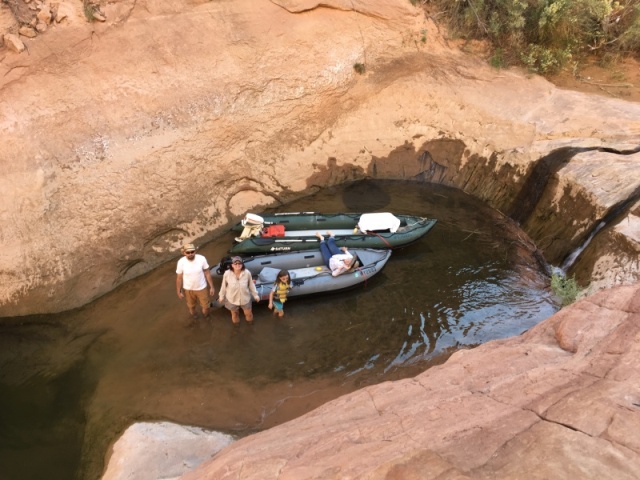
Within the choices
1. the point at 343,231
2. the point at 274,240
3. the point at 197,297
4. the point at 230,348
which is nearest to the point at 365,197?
the point at 343,231

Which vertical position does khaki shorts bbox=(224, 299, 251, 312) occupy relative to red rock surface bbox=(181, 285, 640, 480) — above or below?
below

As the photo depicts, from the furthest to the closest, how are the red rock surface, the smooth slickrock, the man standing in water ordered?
the man standing in water < the smooth slickrock < the red rock surface

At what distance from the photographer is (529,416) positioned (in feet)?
9.91

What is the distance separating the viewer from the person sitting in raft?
7824 mm

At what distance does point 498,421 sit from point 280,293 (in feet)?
15.2

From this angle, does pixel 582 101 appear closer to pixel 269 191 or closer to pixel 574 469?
pixel 269 191

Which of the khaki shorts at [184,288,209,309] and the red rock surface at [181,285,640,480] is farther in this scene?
the khaki shorts at [184,288,209,309]

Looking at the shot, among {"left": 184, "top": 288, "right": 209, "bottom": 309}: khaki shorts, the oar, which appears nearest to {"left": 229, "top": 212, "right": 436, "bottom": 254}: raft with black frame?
the oar

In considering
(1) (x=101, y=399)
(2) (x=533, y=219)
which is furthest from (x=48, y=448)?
(2) (x=533, y=219)

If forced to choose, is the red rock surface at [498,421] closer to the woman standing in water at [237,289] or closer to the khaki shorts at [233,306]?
the woman standing in water at [237,289]

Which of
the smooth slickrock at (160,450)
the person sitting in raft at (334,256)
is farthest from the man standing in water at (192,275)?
the person sitting in raft at (334,256)

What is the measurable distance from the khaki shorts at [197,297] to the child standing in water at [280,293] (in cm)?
101

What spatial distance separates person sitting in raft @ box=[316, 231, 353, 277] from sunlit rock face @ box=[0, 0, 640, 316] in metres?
2.11

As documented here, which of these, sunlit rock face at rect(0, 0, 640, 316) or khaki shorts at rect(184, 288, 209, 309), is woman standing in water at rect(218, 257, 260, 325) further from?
sunlit rock face at rect(0, 0, 640, 316)
